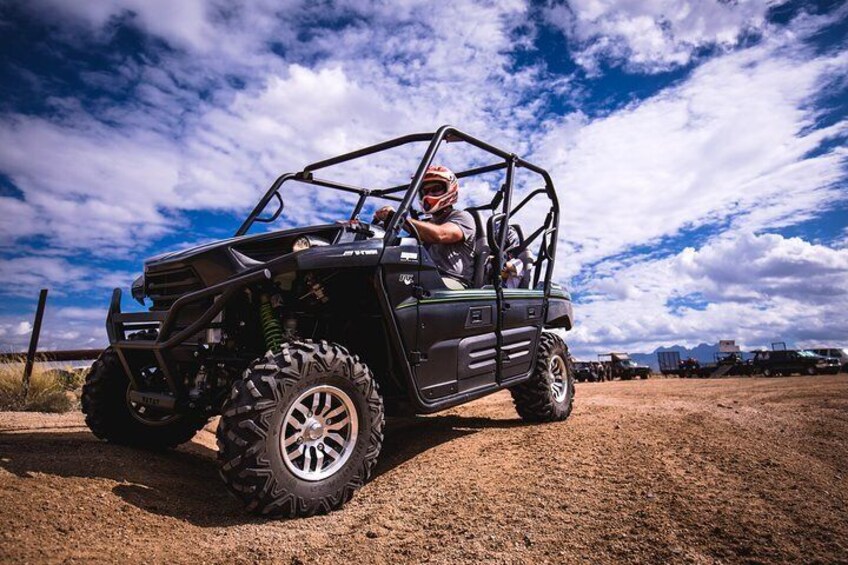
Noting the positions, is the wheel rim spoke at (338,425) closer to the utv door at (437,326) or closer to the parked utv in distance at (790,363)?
the utv door at (437,326)

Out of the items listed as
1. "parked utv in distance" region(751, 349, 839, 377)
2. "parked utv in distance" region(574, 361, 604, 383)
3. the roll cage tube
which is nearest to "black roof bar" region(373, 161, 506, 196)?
the roll cage tube

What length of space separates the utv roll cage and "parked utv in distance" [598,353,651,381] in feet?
98.7

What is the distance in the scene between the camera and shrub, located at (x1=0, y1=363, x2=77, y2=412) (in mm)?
A: 8219

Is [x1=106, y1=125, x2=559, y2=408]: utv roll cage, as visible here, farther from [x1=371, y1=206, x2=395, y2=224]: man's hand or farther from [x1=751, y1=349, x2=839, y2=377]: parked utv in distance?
[x1=751, y1=349, x2=839, y2=377]: parked utv in distance

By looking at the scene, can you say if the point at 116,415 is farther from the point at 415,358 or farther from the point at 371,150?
the point at 371,150

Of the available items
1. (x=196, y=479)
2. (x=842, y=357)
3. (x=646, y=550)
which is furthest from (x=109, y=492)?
(x=842, y=357)

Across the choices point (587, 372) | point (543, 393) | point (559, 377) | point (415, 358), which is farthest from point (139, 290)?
point (587, 372)

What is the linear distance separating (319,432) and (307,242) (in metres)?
1.15

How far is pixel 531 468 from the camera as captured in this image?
10.9ft

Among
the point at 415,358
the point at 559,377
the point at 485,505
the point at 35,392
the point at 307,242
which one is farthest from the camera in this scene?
the point at 35,392

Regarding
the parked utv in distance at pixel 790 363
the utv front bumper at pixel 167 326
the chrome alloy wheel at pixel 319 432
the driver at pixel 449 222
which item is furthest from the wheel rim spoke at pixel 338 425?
the parked utv in distance at pixel 790 363

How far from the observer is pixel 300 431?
2824 millimetres

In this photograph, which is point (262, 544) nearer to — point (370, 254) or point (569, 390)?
point (370, 254)

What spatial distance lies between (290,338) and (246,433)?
67cm
